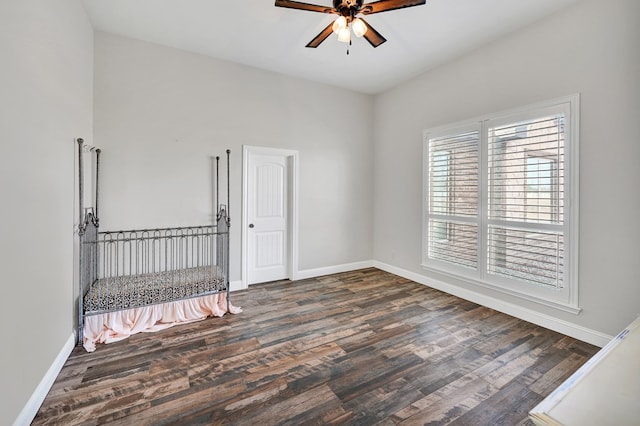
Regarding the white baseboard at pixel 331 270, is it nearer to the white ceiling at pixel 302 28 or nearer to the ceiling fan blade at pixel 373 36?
the white ceiling at pixel 302 28

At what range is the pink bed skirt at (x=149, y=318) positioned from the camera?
2684mm

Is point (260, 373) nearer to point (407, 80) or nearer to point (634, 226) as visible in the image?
point (634, 226)

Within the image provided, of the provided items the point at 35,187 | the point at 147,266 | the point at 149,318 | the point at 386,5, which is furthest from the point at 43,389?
the point at 386,5

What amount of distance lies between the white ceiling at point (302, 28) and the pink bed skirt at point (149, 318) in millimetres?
3134

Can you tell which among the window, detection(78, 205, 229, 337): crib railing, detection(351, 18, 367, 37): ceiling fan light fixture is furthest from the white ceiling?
detection(78, 205, 229, 337): crib railing

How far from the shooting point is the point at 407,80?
455cm

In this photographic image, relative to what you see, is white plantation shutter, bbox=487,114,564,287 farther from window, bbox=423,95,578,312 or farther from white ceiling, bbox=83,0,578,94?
white ceiling, bbox=83,0,578,94

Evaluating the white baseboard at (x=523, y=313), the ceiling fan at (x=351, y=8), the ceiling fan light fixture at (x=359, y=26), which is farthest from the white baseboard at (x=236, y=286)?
the ceiling fan light fixture at (x=359, y=26)

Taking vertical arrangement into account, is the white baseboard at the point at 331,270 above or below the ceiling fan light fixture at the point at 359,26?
below

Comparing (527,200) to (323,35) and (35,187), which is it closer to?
(323,35)

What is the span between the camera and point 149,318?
2947mm

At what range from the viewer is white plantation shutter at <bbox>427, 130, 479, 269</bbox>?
3670mm

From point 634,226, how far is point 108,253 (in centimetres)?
537

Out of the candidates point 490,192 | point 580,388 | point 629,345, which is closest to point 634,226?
point 490,192
